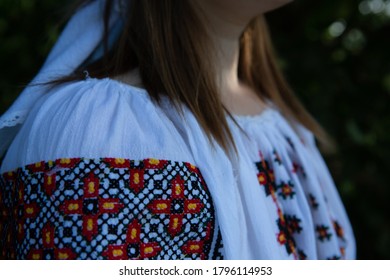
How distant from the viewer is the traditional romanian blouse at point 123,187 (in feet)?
2.58

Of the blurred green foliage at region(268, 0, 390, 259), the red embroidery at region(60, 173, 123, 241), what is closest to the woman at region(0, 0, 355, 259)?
the red embroidery at region(60, 173, 123, 241)

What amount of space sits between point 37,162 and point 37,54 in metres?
0.86

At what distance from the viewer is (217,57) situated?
114 cm

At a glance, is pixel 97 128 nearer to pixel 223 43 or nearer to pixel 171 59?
pixel 171 59

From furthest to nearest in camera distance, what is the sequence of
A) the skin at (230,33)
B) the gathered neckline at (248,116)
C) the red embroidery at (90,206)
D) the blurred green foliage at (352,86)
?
the blurred green foliage at (352,86) < the skin at (230,33) < the gathered neckline at (248,116) < the red embroidery at (90,206)

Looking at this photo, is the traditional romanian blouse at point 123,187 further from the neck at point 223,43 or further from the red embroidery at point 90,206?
the neck at point 223,43

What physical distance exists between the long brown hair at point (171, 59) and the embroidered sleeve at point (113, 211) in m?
0.13

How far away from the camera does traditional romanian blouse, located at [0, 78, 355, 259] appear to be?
787mm

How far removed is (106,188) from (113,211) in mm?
32

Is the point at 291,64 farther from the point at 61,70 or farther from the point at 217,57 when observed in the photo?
the point at 61,70

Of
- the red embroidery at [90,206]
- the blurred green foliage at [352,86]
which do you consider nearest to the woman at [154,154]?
the red embroidery at [90,206]

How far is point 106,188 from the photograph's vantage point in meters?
0.79

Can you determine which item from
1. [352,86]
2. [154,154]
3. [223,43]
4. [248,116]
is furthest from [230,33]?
[352,86]
